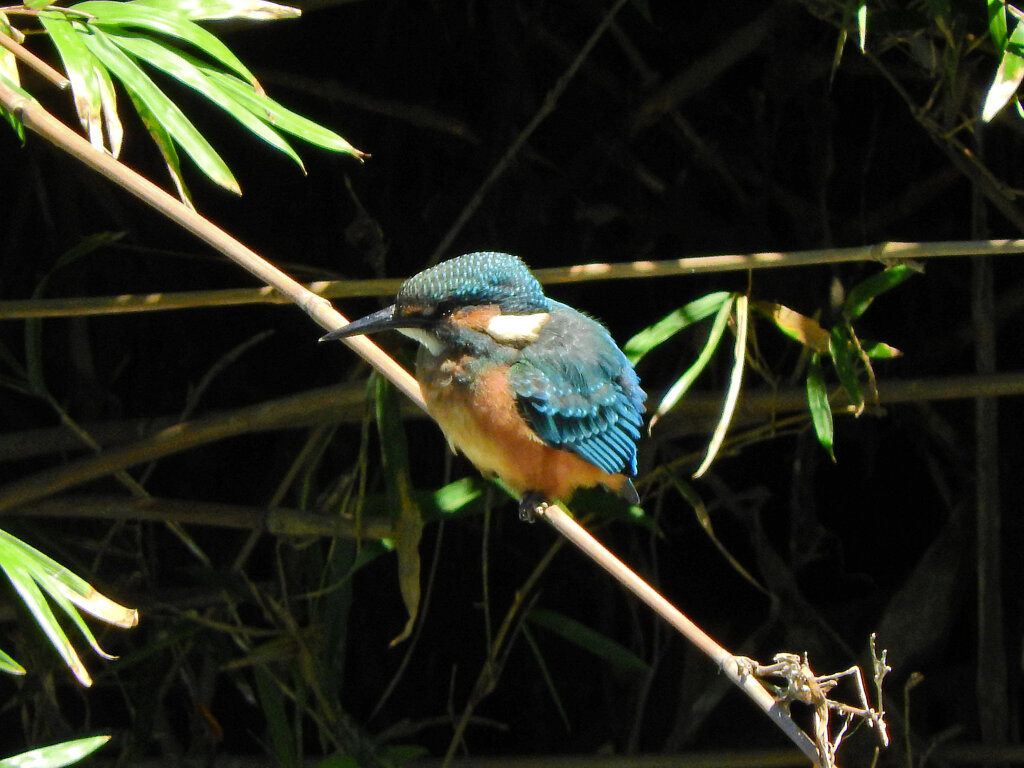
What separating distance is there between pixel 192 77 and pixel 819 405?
113 cm

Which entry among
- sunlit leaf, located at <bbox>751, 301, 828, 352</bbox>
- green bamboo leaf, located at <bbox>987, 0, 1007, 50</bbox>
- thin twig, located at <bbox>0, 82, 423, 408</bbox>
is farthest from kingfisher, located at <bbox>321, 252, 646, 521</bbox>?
green bamboo leaf, located at <bbox>987, 0, 1007, 50</bbox>

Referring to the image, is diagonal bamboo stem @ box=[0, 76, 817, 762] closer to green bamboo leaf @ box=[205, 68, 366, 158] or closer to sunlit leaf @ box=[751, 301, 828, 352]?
green bamboo leaf @ box=[205, 68, 366, 158]

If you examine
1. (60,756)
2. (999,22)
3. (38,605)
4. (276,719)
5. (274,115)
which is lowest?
(276,719)

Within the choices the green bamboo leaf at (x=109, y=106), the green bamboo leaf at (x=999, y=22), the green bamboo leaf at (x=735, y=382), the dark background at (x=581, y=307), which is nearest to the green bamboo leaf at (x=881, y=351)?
the green bamboo leaf at (x=735, y=382)

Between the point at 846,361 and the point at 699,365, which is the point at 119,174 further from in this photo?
the point at 846,361

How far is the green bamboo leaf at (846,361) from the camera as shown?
76.2 inches

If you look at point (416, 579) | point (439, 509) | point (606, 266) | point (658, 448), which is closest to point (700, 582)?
point (658, 448)

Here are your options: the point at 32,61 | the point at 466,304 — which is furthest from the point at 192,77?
the point at 466,304

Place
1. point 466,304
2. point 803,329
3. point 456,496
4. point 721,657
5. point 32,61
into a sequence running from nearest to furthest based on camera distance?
point 721,657 < point 32,61 < point 466,304 < point 803,329 < point 456,496

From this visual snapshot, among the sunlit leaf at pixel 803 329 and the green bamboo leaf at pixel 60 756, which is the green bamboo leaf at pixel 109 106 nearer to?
the green bamboo leaf at pixel 60 756

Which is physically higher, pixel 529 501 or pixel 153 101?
pixel 153 101

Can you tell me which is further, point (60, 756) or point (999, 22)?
point (999, 22)

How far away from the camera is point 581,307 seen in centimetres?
281

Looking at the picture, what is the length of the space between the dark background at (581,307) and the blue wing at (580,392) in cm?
31
